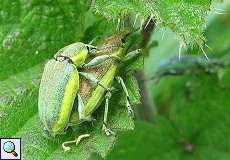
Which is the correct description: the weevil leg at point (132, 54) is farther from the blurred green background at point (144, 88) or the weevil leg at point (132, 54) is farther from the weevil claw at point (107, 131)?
the weevil claw at point (107, 131)

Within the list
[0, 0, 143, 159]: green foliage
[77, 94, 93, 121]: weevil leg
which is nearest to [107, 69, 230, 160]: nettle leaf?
[0, 0, 143, 159]: green foliage

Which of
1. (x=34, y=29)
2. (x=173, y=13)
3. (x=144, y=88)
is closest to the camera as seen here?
(x=173, y=13)

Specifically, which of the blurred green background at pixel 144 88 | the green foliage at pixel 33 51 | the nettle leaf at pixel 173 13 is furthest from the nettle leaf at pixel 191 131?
the nettle leaf at pixel 173 13

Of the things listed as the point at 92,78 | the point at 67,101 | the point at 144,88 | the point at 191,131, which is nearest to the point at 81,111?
the point at 67,101

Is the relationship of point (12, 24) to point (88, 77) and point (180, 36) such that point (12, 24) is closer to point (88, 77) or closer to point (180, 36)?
point (88, 77)

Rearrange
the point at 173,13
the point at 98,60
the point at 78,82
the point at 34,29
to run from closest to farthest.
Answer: the point at 173,13 < the point at 78,82 < the point at 98,60 < the point at 34,29

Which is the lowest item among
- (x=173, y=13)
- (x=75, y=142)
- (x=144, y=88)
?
(x=144, y=88)

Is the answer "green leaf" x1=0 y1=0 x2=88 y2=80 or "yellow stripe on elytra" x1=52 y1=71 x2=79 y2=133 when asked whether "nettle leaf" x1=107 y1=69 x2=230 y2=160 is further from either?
"yellow stripe on elytra" x1=52 y1=71 x2=79 y2=133

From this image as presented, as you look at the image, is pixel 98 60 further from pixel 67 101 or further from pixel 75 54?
pixel 67 101
